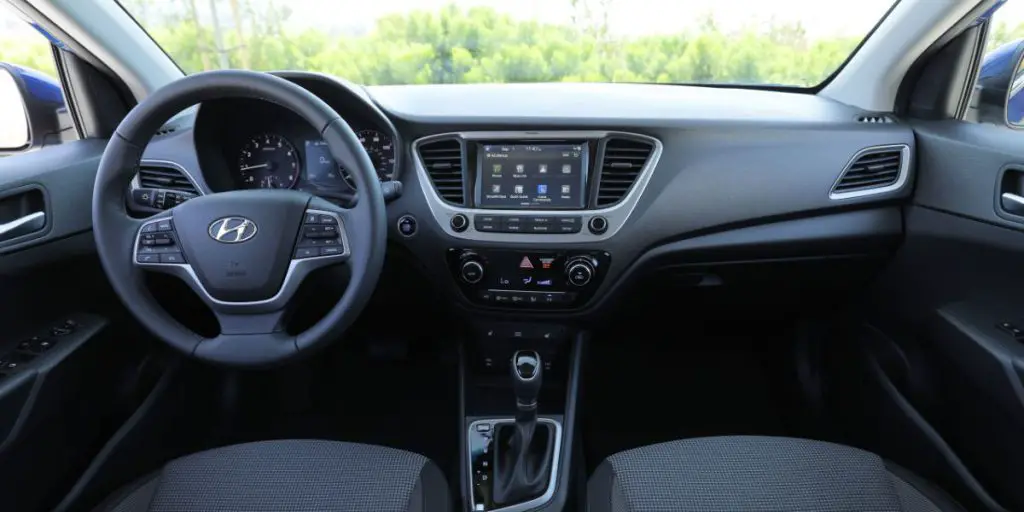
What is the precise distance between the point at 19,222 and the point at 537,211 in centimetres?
120

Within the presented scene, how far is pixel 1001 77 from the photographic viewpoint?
1935mm

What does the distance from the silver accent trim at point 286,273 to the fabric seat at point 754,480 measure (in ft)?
2.34

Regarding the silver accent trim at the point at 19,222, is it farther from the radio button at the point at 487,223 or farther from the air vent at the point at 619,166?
the air vent at the point at 619,166

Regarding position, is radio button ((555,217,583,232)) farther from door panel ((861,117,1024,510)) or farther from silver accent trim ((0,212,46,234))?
silver accent trim ((0,212,46,234))

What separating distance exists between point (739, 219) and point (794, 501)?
837 mm

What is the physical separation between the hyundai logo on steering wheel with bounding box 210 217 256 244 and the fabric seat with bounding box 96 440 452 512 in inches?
16.7

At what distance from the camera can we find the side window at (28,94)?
1919 mm

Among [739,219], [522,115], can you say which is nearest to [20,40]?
[522,115]

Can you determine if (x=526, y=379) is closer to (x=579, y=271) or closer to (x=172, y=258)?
(x=579, y=271)

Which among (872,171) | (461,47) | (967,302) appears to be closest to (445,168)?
(461,47)

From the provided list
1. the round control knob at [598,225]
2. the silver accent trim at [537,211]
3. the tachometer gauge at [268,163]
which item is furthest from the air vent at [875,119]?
the tachometer gauge at [268,163]

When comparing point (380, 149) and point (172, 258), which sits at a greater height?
point (380, 149)

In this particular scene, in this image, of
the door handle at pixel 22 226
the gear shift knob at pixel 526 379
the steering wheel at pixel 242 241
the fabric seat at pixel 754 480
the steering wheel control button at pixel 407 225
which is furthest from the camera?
the steering wheel control button at pixel 407 225

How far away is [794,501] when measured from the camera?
1.34 m
